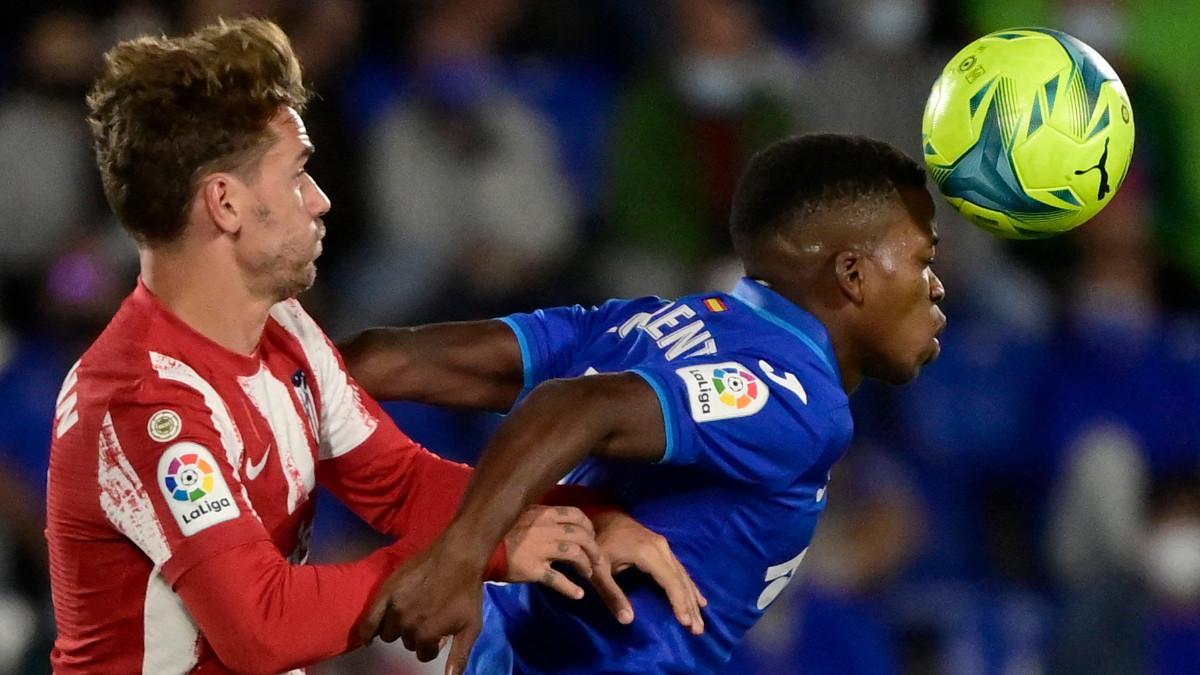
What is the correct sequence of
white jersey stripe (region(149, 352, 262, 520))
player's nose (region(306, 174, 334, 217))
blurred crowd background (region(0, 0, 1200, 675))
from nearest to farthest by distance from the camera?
1. white jersey stripe (region(149, 352, 262, 520))
2. player's nose (region(306, 174, 334, 217))
3. blurred crowd background (region(0, 0, 1200, 675))

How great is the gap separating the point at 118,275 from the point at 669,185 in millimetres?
2239

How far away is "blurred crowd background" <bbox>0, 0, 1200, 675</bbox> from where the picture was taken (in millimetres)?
6461

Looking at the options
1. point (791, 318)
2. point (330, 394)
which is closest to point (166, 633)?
point (330, 394)

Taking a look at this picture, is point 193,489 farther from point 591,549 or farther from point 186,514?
point 591,549

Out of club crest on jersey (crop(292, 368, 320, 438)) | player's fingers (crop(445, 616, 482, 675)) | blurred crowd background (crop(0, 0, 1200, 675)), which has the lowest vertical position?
blurred crowd background (crop(0, 0, 1200, 675))

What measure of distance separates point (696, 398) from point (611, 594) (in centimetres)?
40

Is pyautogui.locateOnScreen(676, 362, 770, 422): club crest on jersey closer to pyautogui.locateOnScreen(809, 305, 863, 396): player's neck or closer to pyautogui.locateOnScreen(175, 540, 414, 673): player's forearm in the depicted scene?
pyautogui.locateOnScreen(809, 305, 863, 396): player's neck

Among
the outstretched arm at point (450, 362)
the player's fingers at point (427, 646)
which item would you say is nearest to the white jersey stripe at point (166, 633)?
the player's fingers at point (427, 646)

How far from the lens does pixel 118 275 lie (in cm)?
621

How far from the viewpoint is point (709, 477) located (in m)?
3.25

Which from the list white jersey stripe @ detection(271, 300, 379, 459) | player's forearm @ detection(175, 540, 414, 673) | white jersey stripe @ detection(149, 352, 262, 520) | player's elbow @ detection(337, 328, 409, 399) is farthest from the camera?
player's elbow @ detection(337, 328, 409, 399)

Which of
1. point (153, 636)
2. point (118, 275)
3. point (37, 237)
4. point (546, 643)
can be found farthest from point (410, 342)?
point (37, 237)

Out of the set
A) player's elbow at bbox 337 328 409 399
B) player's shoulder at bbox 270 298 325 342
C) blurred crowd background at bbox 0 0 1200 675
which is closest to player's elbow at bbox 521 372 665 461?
player's shoulder at bbox 270 298 325 342

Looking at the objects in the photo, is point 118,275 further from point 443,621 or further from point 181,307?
point 443,621
